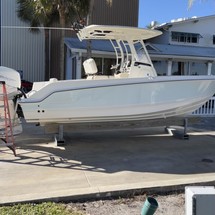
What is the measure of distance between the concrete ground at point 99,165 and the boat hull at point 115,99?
2.42ft

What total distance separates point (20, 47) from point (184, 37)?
12082 millimetres

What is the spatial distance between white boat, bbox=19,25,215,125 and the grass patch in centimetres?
348

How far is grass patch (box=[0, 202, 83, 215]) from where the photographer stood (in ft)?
13.6

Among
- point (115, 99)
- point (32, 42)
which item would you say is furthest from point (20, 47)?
point (115, 99)

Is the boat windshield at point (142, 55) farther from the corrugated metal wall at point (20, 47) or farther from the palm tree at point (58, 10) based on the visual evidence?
the corrugated metal wall at point (20, 47)

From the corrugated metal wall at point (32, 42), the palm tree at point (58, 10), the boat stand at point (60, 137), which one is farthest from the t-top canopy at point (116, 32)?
the corrugated metal wall at point (32, 42)

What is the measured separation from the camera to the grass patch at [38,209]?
413cm

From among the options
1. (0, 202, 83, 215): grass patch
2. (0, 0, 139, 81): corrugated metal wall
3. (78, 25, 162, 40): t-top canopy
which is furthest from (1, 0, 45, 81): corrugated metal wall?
(0, 202, 83, 215): grass patch

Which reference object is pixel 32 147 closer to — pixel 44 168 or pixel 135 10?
pixel 44 168

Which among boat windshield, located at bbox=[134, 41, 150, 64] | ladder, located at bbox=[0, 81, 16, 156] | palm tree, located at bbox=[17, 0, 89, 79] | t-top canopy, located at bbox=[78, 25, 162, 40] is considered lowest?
ladder, located at bbox=[0, 81, 16, 156]

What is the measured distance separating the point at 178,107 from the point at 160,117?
544 millimetres

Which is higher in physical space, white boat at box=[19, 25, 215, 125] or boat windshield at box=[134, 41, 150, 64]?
boat windshield at box=[134, 41, 150, 64]

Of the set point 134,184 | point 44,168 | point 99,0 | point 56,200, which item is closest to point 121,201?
point 134,184

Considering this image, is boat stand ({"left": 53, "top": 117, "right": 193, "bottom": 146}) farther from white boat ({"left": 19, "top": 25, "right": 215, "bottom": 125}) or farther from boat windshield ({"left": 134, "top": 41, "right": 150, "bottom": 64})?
boat windshield ({"left": 134, "top": 41, "right": 150, "bottom": 64})
